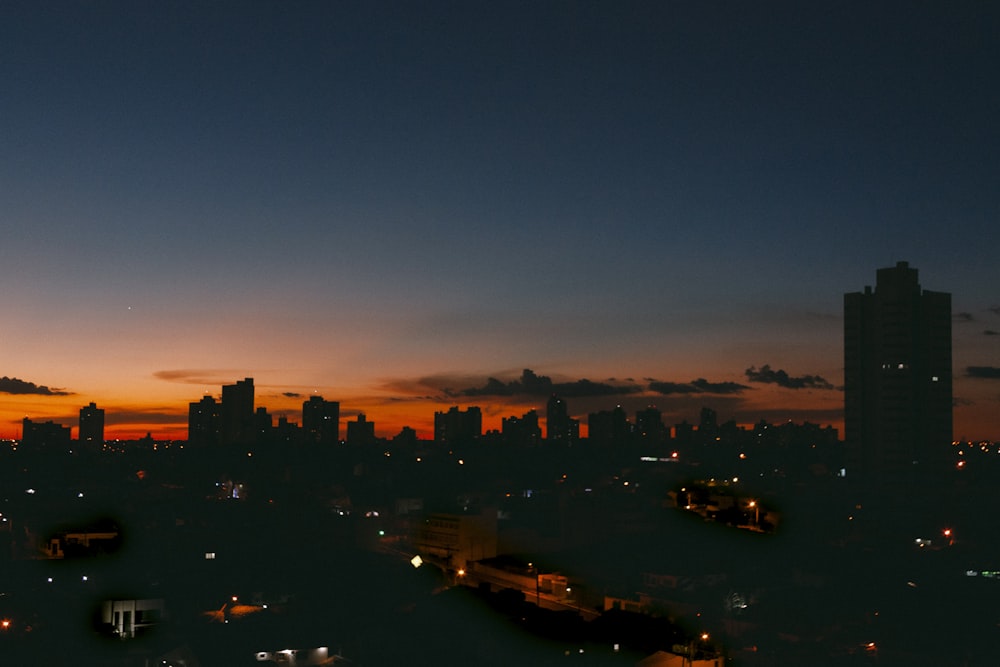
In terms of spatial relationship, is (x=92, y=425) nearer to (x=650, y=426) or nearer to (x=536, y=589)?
(x=650, y=426)

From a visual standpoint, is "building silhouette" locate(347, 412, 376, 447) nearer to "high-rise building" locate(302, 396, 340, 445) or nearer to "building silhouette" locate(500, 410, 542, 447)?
"high-rise building" locate(302, 396, 340, 445)

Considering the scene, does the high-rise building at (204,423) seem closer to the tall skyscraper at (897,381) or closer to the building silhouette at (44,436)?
the building silhouette at (44,436)

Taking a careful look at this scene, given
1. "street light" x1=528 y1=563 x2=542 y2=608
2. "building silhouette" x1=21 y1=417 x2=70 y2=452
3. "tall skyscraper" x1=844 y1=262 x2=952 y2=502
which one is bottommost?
"street light" x1=528 y1=563 x2=542 y2=608

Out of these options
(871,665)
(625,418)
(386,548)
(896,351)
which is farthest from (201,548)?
(625,418)

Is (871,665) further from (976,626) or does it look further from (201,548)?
(201,548)

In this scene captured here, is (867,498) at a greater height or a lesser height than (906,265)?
lesser

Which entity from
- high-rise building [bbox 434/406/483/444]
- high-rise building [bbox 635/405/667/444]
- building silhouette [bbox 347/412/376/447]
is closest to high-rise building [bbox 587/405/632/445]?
high-rise building [bbox 635/405/667/444]

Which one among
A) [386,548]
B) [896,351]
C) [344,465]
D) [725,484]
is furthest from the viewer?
[344,465]

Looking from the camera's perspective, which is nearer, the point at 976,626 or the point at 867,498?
the point at 976,626
